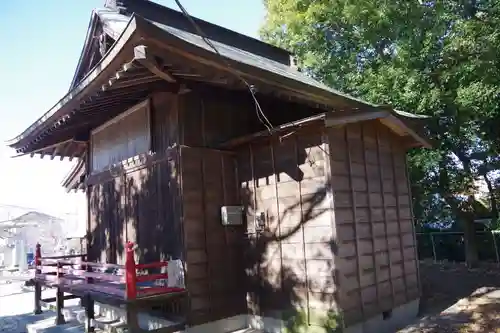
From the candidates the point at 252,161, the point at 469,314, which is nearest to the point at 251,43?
the point at 252,161

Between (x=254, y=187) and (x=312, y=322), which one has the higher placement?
(x=254, y=187)

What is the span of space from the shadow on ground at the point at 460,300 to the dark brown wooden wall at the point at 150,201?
4534 mm

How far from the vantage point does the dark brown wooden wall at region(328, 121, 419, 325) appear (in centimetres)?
624

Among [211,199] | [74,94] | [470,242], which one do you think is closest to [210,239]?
[211,199]

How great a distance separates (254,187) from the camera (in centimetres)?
715

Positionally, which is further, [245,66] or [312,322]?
[312,322]

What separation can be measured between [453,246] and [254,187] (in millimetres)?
11499

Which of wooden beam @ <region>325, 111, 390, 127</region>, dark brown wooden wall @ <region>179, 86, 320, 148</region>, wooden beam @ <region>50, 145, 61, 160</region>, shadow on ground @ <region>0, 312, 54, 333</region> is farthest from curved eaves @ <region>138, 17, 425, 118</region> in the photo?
shadow on ground @ <region>0, 312, 54, 333</region>

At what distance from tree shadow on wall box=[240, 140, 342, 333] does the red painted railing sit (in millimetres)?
1555

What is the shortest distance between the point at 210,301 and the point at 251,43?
7428mm

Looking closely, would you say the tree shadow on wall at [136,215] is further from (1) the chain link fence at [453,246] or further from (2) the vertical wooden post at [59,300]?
(1) the chain link fence at [453,246]

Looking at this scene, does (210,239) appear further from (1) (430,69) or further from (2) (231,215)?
(1) (430,69)

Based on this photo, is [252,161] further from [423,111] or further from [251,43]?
[423,111]

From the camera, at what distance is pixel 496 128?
11289 millimetres
